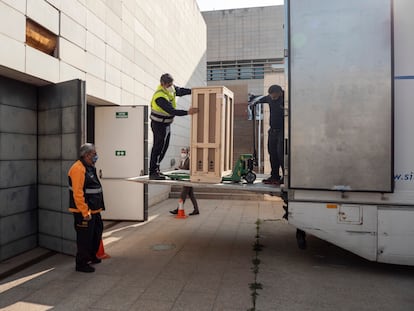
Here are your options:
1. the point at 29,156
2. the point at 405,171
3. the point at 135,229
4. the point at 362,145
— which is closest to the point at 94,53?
the point at 29,156

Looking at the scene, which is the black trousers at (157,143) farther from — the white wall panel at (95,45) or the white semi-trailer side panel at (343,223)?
the white semi-trailer side panel at (343,223)

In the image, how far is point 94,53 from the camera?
6438mm

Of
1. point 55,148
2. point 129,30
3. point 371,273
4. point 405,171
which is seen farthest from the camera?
point 129,30

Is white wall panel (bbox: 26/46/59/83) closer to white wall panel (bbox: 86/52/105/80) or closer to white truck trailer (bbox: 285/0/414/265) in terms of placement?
white wall panel (bbox: 86/52/105/80)

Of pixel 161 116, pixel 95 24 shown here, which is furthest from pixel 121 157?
pixel 95 24

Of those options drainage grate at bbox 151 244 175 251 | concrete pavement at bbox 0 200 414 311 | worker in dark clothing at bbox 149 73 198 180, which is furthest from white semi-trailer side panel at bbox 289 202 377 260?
worker in dark clothing at bbox 149 73 198 180

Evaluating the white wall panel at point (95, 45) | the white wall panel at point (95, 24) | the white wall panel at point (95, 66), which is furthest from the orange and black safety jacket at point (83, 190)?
the white wall panel at point (95, 24)

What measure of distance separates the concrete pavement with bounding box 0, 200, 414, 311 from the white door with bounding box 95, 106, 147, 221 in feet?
4.23

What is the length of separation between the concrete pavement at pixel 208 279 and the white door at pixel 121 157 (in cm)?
129

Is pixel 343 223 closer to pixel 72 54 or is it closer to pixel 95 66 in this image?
pixel 72 54

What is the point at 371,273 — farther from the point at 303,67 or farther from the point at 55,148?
the point at 55,148

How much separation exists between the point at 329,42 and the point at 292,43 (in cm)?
46

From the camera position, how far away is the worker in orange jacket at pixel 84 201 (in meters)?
4.25

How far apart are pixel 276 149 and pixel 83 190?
305 cm
